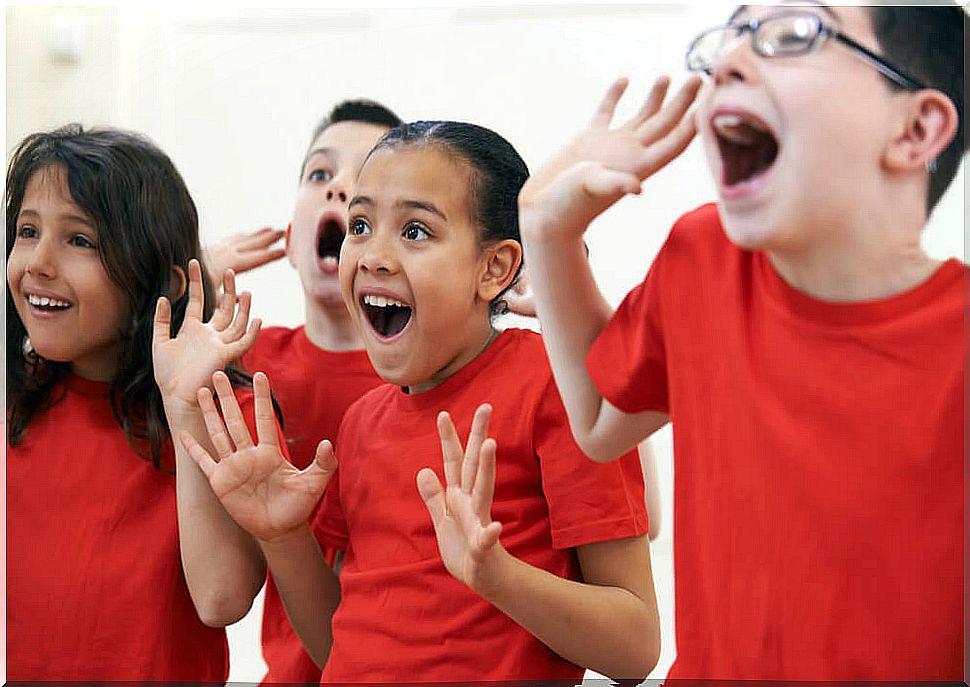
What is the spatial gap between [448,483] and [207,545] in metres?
0.30

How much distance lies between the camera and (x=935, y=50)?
68 centimetres

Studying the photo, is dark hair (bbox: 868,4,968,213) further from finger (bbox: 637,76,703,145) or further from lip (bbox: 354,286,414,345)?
lip (bbox: 354,286,414,345)

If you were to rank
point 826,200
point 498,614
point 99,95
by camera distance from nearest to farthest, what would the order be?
point 826,200
point 498,614
point 99,95

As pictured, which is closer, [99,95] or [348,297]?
[348,297]

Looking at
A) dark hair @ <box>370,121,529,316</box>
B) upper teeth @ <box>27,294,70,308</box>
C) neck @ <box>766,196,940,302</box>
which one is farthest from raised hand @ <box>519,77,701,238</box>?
upper teeth @ <box>27,294,70,308</box>

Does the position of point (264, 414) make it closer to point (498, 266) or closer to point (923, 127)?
point (498, 266)

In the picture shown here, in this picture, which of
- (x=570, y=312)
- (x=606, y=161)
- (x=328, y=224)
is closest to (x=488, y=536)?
(x=570, y=312)

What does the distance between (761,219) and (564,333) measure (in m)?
0.17

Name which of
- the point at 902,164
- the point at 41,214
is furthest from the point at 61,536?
the point at 902,164

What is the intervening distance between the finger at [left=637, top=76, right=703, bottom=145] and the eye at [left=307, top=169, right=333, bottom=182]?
2.06 ft

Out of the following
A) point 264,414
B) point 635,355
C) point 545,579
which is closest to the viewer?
point 635,355

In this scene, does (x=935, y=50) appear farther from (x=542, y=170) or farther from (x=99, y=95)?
(x=99, y=95)

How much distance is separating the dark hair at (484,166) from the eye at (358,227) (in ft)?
0.21

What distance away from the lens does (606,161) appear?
722mm
